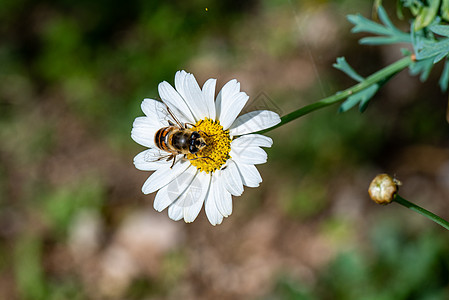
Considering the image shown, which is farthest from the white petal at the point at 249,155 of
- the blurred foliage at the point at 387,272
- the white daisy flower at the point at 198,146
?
the blurred foliage at the point at 387,272

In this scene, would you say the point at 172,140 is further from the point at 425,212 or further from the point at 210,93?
the point at 425,212

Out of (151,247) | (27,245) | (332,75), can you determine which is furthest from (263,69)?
(27,245)

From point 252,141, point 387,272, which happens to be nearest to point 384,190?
point 252,141

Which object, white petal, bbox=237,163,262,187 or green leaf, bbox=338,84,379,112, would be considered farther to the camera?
green leaf, bbox=338,84,379,112

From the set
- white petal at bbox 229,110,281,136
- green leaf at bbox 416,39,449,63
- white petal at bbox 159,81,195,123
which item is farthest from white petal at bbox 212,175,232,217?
green leaf at bbox 416,39,449,63

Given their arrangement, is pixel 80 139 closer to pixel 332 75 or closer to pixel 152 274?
pixel 152 274

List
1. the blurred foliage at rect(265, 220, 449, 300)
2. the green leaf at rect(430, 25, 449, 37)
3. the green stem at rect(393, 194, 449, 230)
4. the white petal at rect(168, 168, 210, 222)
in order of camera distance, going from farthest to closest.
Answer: the blurred foliage at rect(265, 220, 449, 300), the white petal at rect(168, 168, 210, 222), the green leaf at rect(430, 25, 449, 37), the green stem at rect(393, 194, 449, 230)

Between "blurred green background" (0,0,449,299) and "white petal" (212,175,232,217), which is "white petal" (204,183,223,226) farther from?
"blurred green background" (0,0,449,299)
